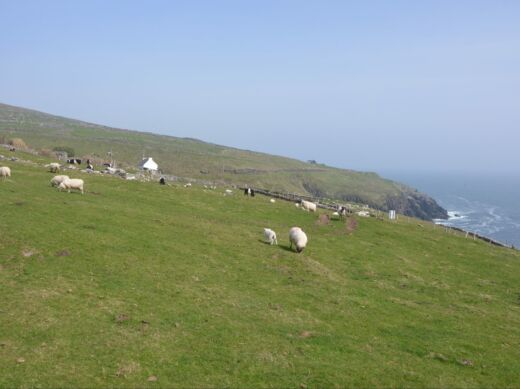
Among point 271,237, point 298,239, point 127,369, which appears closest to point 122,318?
point 127,369

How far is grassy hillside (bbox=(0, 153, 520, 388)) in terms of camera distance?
17125 mm

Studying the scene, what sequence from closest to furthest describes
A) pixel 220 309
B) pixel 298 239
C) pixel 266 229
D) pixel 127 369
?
pixel 127 369, pixel 220 309, pixel 298 239, pixel 266 229

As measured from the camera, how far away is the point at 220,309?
2280 centimetres

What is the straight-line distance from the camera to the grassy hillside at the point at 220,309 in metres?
17.1

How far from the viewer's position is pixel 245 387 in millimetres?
16156

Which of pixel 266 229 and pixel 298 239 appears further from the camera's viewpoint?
pixel 266 229

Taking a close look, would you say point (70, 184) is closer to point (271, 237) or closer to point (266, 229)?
point (266, 229)

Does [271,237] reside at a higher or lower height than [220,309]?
higher

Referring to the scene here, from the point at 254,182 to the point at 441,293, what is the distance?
448 ft

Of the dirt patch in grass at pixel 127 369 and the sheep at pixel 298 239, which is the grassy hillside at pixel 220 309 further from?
the sheep at pixel 298 239

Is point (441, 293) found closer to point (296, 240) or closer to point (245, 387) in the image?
point (296, 240)

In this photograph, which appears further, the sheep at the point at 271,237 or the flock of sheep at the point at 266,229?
the sheep at the point at 271,237

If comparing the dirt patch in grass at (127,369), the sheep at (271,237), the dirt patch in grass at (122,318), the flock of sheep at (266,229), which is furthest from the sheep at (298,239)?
the dirt patch in grass at (127,369)

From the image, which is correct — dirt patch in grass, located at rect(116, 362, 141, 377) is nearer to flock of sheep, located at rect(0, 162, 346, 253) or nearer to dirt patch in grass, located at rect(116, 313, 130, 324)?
dirt patch in grass, located at rect(116, 313, 130, 324)
